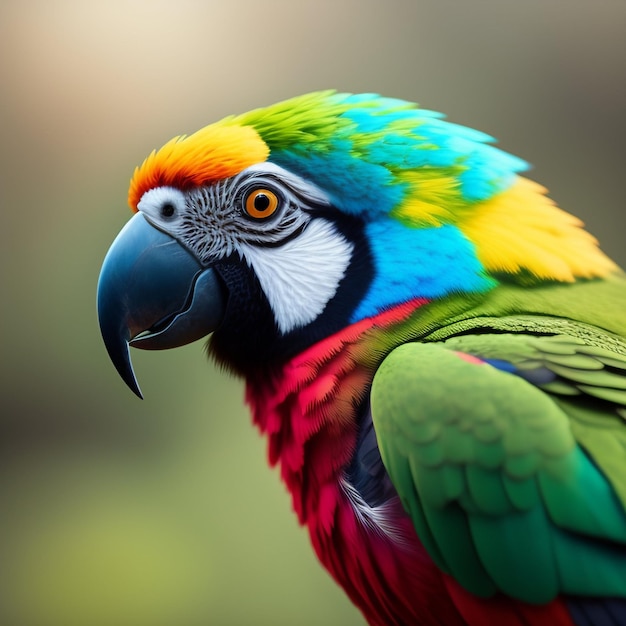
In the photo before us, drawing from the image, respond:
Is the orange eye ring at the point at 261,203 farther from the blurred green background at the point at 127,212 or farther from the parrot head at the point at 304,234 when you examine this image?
the blurred green background at the point at 127,212

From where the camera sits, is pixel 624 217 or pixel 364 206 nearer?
pixel 364 206

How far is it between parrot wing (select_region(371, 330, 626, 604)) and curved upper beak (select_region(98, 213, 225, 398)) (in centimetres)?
25

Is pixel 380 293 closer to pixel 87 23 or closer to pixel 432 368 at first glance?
pixel 432 368

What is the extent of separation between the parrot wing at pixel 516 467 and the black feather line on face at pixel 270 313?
0.15 m

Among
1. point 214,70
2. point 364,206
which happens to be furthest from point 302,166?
point 214,70

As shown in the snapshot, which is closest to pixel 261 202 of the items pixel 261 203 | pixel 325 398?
pixel 261 203

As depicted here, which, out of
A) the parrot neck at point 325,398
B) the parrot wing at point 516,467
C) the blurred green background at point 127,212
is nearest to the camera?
the parrot wing at point 516,467

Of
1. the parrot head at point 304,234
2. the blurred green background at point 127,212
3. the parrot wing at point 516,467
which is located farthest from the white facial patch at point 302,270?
the blurred green background at point 127,212

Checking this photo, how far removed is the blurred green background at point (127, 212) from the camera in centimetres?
148

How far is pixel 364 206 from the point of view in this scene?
0.76 m

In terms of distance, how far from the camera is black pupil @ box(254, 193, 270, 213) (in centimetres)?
77

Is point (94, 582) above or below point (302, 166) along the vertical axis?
below

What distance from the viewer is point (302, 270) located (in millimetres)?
776

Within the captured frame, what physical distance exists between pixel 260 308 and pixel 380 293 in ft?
0.45
